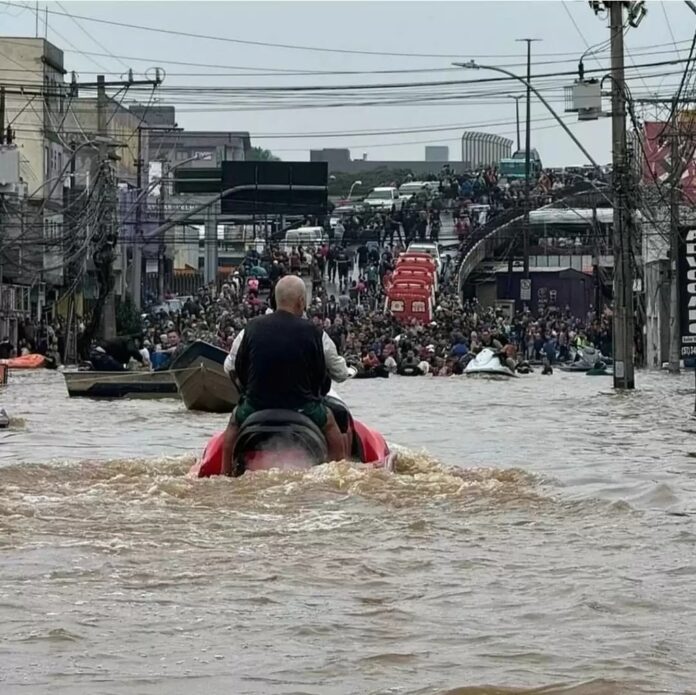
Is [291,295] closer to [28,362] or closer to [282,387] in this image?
[282,387]

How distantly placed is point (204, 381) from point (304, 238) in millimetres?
50083

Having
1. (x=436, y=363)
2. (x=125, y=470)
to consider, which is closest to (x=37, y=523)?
(x=125, y=470)

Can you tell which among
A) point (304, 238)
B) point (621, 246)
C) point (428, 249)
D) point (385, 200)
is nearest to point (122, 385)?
point (621, 246)

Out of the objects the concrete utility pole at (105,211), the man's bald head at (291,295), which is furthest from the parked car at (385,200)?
the man's bald head at (291,295)

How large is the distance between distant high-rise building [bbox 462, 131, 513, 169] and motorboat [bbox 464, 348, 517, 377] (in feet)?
334

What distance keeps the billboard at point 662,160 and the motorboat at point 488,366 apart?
587cm

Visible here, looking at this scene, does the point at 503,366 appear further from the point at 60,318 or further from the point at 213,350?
the point at 60,318

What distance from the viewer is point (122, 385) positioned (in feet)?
102

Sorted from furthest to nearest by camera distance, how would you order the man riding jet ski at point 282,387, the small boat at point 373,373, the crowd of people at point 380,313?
the crowd of people at point 380,313, the small boat at point 373,373, the man riding jet ski at point 282,387

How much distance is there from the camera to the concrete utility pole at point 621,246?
118 feet

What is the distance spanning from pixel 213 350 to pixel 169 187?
69.2 metres

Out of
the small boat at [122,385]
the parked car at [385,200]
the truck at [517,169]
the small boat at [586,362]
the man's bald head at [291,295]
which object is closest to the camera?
the man's bald head at [291,295]

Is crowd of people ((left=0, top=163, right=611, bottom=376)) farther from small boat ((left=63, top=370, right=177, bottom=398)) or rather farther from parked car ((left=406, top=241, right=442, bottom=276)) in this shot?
small boat ((left=63, top=370, right=177, bottom=398))

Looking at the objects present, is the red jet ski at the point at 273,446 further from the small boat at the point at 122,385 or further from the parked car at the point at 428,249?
the parked car at the point at 428,249
